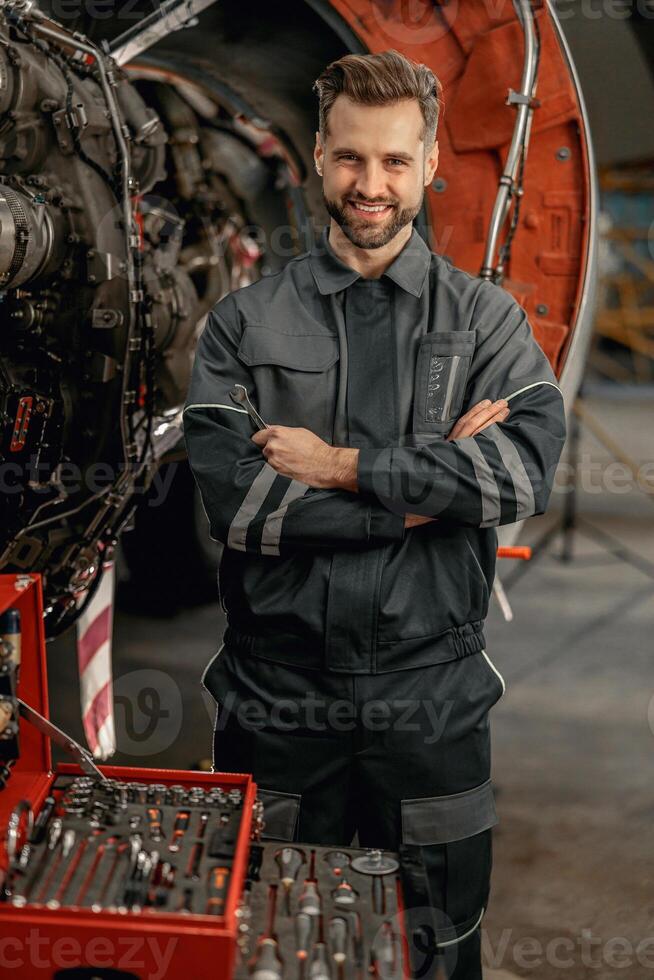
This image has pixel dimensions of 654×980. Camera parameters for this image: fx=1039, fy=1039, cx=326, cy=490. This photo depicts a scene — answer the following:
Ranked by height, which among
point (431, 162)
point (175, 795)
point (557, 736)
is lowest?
point (557, 736)

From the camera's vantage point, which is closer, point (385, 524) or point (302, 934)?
point (302, 934)

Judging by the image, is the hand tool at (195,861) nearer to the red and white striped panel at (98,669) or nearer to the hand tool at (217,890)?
the hand tool at (217,890)

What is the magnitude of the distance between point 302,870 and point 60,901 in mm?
354

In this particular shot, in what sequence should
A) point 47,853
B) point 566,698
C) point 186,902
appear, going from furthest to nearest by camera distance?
point 566,698, point 47,853, point 186,902

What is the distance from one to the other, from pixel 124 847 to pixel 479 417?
100 cm

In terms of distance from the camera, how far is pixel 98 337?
10.1ft

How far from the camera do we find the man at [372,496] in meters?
1.92

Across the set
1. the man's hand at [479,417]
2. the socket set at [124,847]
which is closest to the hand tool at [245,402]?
the man's hand at [479,417]

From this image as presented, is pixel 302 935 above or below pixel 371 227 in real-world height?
below

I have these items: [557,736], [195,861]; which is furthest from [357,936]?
[557,736]

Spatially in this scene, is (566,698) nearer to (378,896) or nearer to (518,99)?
(518,99)

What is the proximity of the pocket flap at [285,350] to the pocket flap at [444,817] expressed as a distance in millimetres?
865

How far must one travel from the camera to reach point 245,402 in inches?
77.2

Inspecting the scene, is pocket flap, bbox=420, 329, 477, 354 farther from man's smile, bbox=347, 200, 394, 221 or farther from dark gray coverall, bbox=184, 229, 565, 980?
man's smile, bbox=347, 200, 394, 221
